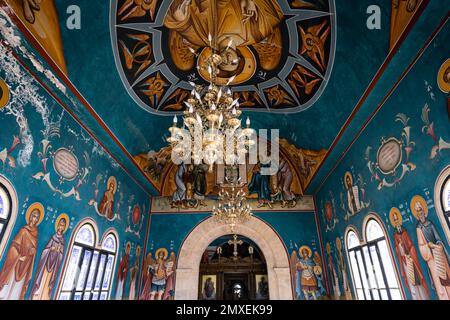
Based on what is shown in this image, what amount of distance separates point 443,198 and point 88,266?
8.40 meters

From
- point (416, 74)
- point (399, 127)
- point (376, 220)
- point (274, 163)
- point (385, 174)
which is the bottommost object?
point (376, 220)

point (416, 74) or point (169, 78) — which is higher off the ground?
point (169, 78)

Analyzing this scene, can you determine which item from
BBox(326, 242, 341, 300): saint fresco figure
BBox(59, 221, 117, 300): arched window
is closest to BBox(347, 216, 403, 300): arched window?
BBox(326, 242, 341, 300): saint fresco figure

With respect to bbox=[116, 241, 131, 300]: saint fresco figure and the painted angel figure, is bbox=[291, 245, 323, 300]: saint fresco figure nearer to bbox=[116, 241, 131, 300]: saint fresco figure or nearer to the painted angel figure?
the painted angel figure

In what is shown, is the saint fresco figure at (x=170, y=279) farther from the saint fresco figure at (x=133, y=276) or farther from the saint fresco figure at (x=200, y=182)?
the saint fresco figure at (x=200, y=182)

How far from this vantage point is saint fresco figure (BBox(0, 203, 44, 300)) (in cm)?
441

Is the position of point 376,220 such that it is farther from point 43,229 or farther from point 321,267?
point 43,229

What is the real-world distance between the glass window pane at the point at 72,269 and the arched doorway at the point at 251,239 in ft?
13.2

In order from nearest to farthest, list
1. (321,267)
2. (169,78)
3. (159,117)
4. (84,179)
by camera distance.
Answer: (84,179), (169,78), (159,117), (321,267)

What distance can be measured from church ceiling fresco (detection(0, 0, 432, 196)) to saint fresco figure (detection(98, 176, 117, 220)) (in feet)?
3.80
